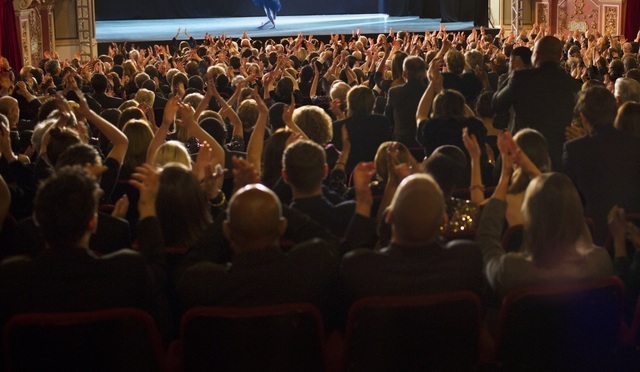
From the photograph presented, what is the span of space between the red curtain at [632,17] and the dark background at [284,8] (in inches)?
268

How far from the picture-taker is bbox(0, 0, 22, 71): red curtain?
13852mm

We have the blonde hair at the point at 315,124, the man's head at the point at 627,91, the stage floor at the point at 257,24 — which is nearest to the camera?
the blonde hair at the point at 315,124

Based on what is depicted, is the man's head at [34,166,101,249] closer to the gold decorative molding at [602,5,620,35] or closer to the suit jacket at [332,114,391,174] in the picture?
the suit jacket at [332,114,391,174]

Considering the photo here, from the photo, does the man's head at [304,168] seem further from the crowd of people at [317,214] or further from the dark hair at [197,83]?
the dark hair at [197,83]

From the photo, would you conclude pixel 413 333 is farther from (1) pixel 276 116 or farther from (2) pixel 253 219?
(1) pixel 276 116

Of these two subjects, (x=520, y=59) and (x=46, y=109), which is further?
(x=46, y=109)

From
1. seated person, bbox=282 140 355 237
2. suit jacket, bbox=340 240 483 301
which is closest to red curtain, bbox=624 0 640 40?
seated person, bbox=282 140 355 237

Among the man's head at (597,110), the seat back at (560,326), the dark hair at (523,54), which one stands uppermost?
the dark hair at (523,54)

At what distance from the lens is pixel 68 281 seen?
278cm

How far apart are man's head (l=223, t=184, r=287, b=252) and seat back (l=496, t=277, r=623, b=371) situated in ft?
2.60

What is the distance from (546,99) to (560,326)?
315 cm

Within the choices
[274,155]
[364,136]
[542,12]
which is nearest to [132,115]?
[364,136]

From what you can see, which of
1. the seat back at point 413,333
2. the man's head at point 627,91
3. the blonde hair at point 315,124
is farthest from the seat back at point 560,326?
the man's head at point 627,91

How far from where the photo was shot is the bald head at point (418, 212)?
282cm
